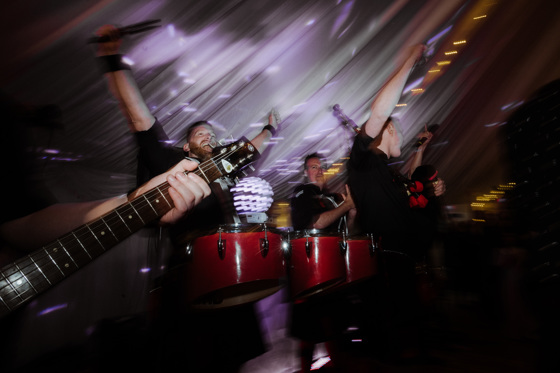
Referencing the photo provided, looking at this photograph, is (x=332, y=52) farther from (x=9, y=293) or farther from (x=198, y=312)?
(x=9, y=293)

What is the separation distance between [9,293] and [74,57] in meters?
1.69

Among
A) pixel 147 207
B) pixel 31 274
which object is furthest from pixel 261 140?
pixel 31 274

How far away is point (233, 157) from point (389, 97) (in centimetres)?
108

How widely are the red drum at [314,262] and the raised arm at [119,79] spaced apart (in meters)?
1.31

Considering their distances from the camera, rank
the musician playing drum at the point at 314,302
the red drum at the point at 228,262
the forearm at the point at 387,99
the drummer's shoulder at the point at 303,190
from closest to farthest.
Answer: the red drum at the point at 228,262, the forearm at the point at 387,99, the musician playing drum at the point at 314,302, the drummer's shoulder at the point at 303,190

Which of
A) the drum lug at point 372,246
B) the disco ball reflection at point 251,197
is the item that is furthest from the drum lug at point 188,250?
the disco ball reflection at point 251,197

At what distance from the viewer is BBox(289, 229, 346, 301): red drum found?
183 centimetres

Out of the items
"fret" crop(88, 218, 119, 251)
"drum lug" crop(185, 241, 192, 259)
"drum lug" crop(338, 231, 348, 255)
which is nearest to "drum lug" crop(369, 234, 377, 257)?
"drum lug" crop(338, 231, 348, 255)

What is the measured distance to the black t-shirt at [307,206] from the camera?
8.79 ft

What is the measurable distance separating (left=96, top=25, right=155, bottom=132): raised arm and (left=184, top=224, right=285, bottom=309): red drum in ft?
3.09

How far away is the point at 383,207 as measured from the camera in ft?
6.68

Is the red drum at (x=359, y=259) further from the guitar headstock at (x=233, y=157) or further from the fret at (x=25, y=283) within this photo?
the fret at (x=25, y=283)

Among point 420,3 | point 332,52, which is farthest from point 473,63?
point 332,52

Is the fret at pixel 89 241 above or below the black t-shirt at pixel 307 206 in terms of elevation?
below
